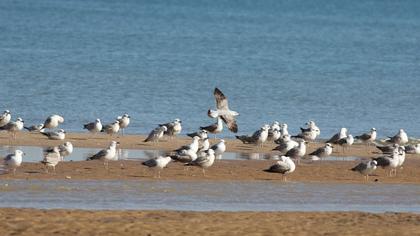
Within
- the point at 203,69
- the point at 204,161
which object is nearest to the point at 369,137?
the point at 204,161

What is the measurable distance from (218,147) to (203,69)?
3697 cm

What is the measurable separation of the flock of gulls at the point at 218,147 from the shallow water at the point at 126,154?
24 cm

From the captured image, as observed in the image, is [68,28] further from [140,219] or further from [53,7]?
[140,219]

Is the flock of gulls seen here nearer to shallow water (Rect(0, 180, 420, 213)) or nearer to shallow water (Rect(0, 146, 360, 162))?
shallow water (Rect(0, 146, 360, 162))

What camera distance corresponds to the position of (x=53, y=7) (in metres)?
134

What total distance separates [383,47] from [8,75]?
4232 cm

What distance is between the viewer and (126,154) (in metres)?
29.2

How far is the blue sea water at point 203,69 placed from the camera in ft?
143

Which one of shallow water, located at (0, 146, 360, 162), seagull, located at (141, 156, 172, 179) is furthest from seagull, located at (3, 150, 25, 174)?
seagull, located at (141, 156, 172, 179)

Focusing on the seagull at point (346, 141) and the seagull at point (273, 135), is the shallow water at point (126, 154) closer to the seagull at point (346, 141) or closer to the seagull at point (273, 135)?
the seagull at point (346, 141)

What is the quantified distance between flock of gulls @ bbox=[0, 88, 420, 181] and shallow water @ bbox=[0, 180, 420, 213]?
1.13 meters

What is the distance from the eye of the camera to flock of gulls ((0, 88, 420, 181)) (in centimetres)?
2562

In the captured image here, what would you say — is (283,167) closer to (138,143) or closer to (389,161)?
(389,161)

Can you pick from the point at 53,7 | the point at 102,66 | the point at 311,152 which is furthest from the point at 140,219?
the point at 53,7
